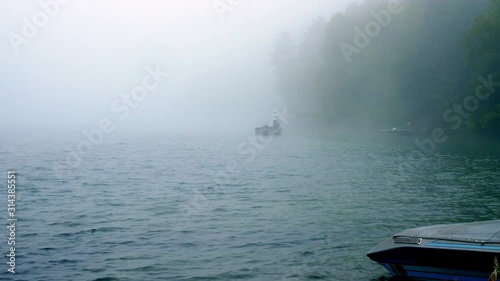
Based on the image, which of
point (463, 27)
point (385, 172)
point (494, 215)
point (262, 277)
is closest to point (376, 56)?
point (463, 27)

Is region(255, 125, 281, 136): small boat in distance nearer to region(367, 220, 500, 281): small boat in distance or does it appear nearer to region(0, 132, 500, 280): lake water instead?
region(0, 132, 500, 280): lake water

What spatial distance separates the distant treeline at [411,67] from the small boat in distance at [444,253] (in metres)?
64.6

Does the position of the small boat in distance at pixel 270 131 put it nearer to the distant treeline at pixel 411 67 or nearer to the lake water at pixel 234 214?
the distant treeline at pixel 411 67

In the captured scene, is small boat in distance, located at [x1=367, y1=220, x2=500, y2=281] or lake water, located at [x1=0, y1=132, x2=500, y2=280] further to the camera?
lake water, located at [x1=0, y1=132, x2=500, y2=280]

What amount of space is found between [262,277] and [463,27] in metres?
85.1

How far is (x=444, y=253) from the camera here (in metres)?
14.5

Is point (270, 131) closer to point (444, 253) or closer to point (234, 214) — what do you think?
point (234, 214)

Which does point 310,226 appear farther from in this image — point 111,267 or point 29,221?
point 29,221

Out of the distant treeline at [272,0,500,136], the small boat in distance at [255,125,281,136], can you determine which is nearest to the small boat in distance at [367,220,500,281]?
the distant treeline at [272,0,500,136]

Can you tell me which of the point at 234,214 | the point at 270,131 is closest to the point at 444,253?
the point at 234,214

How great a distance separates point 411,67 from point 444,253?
82.8 metres

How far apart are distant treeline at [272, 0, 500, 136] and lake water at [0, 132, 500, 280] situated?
32.3 m

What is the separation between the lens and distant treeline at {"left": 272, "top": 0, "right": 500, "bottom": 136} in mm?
78062

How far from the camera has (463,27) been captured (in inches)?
3573
